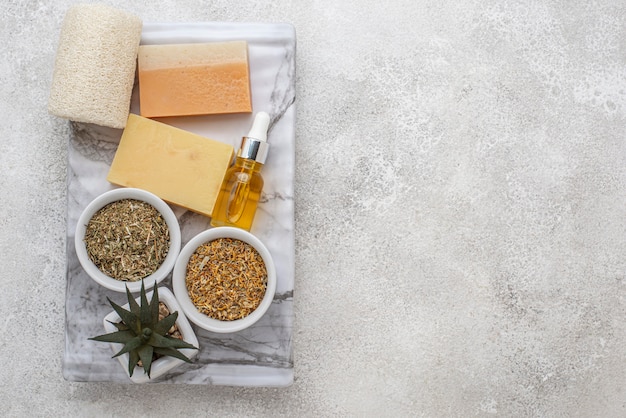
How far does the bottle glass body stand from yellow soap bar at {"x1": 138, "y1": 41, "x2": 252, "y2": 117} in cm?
12

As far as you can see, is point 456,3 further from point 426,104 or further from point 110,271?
point 110,271

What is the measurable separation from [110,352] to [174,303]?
0.60 feet

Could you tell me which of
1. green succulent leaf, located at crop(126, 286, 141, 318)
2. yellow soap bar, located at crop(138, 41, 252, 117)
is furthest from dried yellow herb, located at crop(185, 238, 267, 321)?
yellow soap bar, located at crop(138, 41, 252, 117)

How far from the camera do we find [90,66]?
102cm

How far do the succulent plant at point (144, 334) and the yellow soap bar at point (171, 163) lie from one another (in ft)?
0.66

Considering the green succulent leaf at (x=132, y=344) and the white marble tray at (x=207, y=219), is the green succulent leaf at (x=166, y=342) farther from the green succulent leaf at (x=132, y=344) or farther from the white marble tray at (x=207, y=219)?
the white marble tray at (x=207, y=219)

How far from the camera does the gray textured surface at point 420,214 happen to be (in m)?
1.18

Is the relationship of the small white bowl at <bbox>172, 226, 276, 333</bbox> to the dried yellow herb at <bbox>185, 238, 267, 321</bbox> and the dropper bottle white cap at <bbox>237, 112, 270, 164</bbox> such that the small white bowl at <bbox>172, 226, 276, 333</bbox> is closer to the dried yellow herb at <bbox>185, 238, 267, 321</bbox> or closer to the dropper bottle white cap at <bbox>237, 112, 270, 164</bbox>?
the dried yellow herb at <bbox>185, 238, 267, 321</bbox>

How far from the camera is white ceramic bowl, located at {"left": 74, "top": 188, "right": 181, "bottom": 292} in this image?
3.34 feet

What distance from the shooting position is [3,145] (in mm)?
1185

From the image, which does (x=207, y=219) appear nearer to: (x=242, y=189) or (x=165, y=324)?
(x=242, y=189)

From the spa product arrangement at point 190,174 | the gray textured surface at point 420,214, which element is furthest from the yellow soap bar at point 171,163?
the gray textured surface at point 420,214

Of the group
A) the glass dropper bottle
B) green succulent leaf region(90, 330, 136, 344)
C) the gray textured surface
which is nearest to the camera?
green succulent leaf region(90, 330, 136, 344)

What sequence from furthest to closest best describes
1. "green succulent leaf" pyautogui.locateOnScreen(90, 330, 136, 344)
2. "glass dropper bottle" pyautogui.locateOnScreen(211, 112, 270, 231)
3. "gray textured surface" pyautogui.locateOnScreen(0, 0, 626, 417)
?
"gray textured surface" pyautogui.locateOnScreen(0, 0, 626, 417) → "glass dropper bottle" pyautogui.locateOnScreen(211, 112, 270, 231) → "green succulent leaf" pyautogui.locateOnScreen(90, 330, 136, 344)
